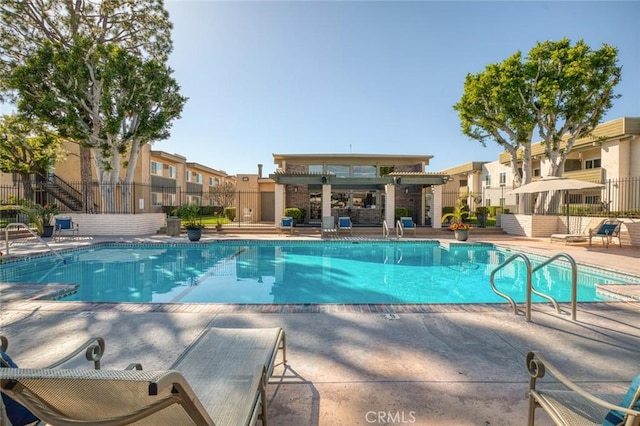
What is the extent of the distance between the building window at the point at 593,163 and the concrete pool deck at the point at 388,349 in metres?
27.8

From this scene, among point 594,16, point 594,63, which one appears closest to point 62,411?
point 594,16

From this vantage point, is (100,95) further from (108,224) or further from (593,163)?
(593,163)

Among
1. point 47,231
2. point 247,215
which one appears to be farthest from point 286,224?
point 47,231

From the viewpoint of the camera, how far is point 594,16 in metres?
11.8

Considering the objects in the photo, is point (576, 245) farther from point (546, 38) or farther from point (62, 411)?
point (62, 411)

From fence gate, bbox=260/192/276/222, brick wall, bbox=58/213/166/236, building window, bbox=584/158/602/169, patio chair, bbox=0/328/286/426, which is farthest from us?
building window, bbox=584/158/602/169

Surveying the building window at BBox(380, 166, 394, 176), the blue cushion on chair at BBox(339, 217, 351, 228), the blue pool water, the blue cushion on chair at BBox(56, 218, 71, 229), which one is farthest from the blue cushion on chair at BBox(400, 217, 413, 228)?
the blue cushion on chair at BBox(56, 218, 71, 229)

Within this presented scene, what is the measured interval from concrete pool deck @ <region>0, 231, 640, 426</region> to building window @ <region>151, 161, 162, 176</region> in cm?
2447

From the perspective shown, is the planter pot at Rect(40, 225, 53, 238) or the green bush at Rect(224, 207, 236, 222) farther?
the green bush at Rect(224, 207, 236, 222)

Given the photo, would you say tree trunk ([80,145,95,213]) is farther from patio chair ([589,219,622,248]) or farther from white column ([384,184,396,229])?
patio chair ([589,219,622,248])

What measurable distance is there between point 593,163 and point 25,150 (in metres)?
42.3

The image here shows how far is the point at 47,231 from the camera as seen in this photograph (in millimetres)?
15242

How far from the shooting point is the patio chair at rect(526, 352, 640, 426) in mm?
1497

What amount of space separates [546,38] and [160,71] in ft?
66.9
